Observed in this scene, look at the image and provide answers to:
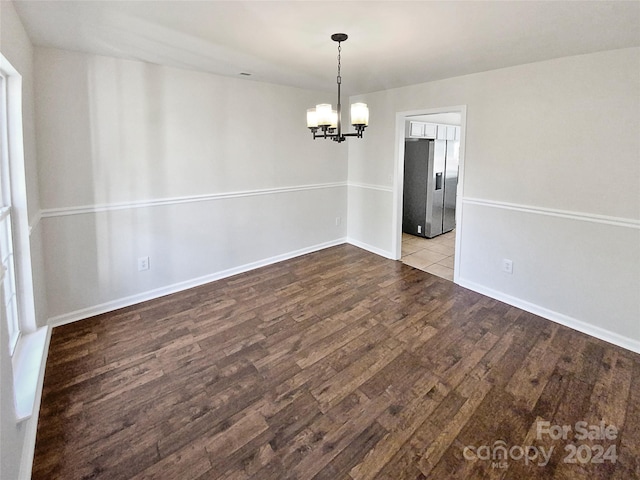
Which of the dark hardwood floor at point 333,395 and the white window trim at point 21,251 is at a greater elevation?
the white window trim at point 21,251

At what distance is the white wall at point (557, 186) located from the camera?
268cm

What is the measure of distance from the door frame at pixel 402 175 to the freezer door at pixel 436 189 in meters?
1.30

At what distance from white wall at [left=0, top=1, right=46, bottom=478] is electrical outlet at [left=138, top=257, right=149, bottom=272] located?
83cm

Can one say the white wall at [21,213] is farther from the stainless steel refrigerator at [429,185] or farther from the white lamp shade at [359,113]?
the stainless steel refrigerator at [429,185]

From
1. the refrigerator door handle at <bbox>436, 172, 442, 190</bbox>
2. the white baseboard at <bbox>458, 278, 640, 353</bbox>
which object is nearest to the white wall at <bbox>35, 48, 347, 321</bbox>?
the refrigerator door handle at <bbox>436, 172, 442, 190</bbox>

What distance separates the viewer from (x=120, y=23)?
88.9 inches

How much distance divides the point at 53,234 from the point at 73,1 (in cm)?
192

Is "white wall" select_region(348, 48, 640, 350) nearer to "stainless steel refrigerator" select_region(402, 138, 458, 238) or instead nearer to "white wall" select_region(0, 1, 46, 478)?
"stainless steel refrigerator" select_region(402, 138, 458, 238)

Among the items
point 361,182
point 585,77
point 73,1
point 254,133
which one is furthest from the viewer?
point 361,182

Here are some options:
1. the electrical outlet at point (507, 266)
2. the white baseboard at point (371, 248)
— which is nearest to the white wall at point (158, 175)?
the white baseboard at point (371, 248)

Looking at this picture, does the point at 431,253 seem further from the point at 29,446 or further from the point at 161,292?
the point at 29,446

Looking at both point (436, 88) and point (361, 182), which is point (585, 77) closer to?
point (436, 88)

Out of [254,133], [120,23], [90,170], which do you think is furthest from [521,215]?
[90,170]

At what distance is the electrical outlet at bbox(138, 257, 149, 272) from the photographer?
351 cm
